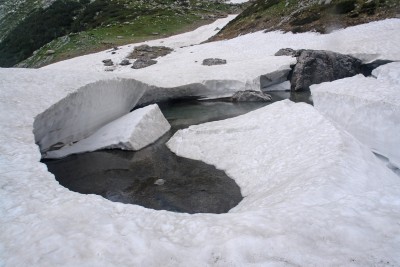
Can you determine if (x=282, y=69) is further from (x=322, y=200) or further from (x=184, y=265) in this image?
(x=184, y=265)

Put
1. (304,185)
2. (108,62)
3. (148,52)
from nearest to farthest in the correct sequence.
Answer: (304,185) → (108,62) → (148,52)

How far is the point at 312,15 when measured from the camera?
3197 centimetres

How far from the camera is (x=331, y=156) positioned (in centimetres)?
805

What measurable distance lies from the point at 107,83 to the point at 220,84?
746 centimetres

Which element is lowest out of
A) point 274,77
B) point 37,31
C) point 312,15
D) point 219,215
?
point 274,77

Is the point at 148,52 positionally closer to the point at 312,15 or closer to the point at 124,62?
the point at 124,62

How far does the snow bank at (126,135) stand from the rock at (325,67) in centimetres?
948

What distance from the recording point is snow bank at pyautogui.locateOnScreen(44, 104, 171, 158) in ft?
45.2

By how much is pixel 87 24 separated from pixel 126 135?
56.1 m

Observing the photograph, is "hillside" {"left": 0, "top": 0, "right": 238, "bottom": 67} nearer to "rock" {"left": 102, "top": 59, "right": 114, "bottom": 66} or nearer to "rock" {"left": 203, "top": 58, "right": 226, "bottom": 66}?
"rock" {"left": 102, "top": 59, "right": 114, "bottom": 66}

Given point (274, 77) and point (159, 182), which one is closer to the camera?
point (159, 182)

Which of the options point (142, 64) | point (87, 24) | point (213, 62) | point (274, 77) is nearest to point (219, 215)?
point (274, 77)

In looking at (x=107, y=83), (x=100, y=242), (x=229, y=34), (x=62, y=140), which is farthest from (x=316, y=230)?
(x=229, y=34)

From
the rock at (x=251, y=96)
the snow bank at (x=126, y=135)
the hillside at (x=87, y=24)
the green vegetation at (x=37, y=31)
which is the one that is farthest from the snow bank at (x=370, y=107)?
the green vegetation at (x=37, y=31)
